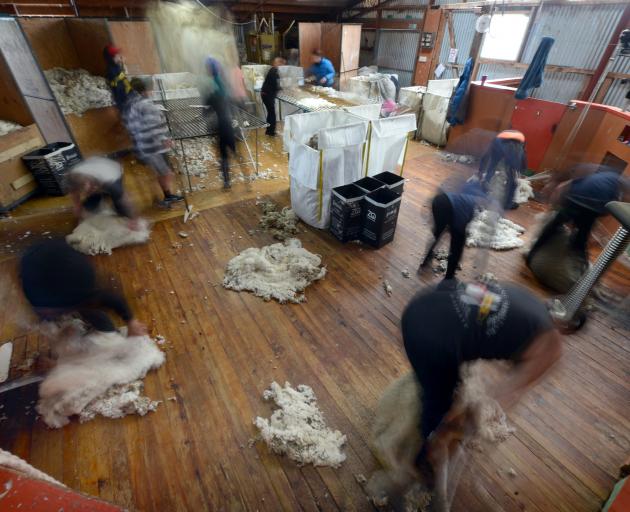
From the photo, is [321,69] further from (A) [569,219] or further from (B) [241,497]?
(B) [241,497]

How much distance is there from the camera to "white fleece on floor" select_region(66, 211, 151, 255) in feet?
10.5

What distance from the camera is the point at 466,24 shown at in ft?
22.6

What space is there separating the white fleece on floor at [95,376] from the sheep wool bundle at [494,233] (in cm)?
319

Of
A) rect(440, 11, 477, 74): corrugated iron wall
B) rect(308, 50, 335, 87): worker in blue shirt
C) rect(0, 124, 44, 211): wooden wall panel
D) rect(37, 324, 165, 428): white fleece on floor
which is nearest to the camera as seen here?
rect(37, 324, 165, 428): white fleece on floor

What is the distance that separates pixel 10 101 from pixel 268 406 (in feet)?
15.3

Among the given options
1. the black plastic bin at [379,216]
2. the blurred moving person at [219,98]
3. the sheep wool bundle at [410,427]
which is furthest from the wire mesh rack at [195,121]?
the sheep wool bundle at [410,427]

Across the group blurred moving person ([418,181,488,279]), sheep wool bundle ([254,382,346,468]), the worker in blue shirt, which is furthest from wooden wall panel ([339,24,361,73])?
sheep wool bundle ([254,382,346,468])

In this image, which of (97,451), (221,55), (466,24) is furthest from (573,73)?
(97,451)

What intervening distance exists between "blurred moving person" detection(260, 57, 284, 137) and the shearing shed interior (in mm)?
46

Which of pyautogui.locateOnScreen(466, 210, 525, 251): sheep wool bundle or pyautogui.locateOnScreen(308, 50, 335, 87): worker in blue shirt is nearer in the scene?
pyautogui.locateOnScreen(466, 210, 525, 251): sheep wool bundle

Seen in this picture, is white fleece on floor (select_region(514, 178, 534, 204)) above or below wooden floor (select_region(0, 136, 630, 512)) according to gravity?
above

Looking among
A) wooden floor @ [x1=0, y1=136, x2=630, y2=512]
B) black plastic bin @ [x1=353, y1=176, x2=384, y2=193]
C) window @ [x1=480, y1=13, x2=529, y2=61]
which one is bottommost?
wooden floor @ [x1=0, y1=136, x2=630, y2=512]

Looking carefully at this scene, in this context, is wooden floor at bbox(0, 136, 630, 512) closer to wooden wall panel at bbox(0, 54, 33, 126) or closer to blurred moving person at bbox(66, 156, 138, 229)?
blurred moving person at bbox(66, 156, 138, 229)

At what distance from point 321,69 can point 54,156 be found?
4572 millimetres
